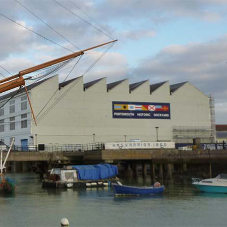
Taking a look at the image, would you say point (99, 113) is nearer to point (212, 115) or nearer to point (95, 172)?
point (212, 115)

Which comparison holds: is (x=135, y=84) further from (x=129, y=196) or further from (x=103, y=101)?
(x=129, y=196)

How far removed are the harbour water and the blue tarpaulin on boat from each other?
5813mm

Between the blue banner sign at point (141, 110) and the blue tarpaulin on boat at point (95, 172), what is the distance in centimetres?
4040

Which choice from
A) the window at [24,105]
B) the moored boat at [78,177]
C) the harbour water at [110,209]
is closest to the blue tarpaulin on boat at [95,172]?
the moored boat at [78,177]

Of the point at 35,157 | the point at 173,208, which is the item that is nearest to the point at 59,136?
the point at 35,157

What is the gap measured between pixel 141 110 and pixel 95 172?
46.0 meters

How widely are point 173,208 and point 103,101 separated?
63.2 meters

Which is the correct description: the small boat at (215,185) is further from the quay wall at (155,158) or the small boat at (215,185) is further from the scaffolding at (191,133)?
the scaffolding at (191,133)

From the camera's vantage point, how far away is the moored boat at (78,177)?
5916 cm

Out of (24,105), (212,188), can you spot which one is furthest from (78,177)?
(24,105)

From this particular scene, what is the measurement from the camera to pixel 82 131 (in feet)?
326

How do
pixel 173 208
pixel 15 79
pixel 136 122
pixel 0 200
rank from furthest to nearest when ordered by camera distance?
pixel 136 122, pixel 15 79, pixel 0 200, pixel 173 208

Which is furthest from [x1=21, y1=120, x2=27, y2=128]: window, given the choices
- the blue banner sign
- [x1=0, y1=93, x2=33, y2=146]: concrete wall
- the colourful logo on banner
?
the colourful logo on banner

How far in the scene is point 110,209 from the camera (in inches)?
1591
